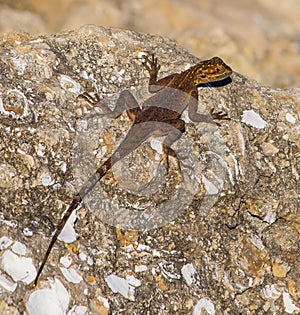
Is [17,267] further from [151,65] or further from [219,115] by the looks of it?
[151,65]

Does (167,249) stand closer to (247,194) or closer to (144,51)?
(247,194)

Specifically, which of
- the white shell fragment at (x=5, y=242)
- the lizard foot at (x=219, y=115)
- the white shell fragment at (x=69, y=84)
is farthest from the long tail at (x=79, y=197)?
the lizard foot at (x=219, y=115)

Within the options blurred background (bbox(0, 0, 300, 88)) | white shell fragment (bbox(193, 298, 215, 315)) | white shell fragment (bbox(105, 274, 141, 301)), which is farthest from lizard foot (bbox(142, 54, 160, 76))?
blurred background (bbox(0, 0, 300, 88))

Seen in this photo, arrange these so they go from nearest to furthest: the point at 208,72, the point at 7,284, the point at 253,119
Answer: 1. the point at 7,284
2. the point at 253,119
3. the point at 208,72

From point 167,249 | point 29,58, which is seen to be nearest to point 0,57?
point 29,58

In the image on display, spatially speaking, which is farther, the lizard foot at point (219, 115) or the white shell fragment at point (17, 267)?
the lizard foot at point (219, 115)

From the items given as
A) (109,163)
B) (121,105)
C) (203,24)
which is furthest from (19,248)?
(203,24)

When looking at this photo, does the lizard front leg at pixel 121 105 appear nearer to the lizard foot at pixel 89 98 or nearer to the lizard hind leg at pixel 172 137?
the lizard foot at pixel 89 98
